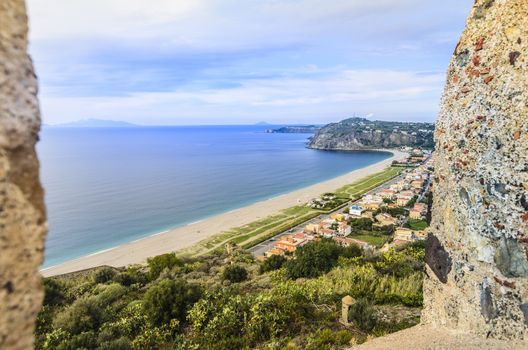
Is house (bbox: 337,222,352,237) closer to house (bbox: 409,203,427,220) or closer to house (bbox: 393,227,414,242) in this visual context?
house (bbox: 393,227,414,242)

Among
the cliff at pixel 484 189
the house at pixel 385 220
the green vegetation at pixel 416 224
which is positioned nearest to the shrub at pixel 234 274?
the cliff at pixel 484 189

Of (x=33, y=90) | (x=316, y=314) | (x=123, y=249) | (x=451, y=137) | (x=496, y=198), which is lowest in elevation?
(x=123, y=249)

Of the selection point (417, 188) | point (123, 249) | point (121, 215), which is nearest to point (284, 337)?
point (123, 249)

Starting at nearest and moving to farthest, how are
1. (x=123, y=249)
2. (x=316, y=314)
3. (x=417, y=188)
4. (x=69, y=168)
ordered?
1. (x=316, y=314)
2. (x=123, y=249)
3. (x=417, y=188)
4. (x=69, y=168)

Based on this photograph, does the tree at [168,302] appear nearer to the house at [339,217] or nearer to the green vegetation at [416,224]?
the house at [339,217]

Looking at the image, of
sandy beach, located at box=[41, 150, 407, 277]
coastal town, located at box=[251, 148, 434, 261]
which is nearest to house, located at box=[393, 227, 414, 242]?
coastal town, located at box=[251, 148, 434, 261]

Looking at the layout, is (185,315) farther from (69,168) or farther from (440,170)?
(69,168)

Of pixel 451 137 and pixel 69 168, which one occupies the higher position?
pixel 451 137
